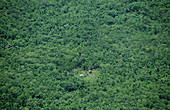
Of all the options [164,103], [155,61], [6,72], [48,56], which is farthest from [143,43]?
[6,72]

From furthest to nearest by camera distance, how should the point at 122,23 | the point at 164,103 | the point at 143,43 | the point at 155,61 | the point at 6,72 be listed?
1. the point at 122,23
2. the point at 143,43
3. the point at 155,61
4. the point at 6,72
5. the point at 164,103

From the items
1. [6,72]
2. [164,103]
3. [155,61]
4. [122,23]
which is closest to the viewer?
[164,103]

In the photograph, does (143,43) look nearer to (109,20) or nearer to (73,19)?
(109,20)

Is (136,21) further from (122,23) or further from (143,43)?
(143,43)

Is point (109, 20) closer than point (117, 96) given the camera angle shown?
No

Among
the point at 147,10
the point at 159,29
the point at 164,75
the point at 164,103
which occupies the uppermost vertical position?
the point at 147,10

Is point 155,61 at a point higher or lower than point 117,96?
higher
